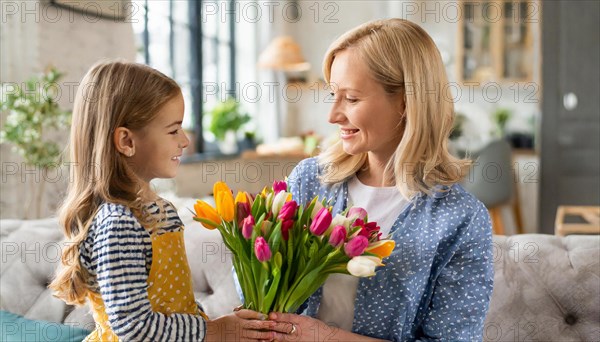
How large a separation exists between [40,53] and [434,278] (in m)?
2.92

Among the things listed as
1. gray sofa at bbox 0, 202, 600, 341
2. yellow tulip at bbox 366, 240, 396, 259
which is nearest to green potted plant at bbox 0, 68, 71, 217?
gray sofa at bbox 0, 202, 600, 341

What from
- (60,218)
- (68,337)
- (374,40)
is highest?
(374,40)

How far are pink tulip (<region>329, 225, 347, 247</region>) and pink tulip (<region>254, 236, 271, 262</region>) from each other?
0.11m

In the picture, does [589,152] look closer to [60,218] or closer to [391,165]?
[391,165]

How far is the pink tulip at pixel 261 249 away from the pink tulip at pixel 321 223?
85mm

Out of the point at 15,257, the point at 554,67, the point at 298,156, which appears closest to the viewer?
the point at 15,257

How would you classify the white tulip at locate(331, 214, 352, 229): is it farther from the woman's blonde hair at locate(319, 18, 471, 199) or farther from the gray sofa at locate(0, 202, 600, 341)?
the gray sofa at locate(0, 202, 600, 341)

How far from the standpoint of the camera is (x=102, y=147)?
4.77 ft

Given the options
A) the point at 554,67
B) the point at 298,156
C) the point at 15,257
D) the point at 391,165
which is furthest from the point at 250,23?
the point at 391,165

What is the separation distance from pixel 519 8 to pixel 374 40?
6332 mm

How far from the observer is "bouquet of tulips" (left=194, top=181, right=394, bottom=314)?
1.35m

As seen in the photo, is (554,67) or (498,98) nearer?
(554,67)

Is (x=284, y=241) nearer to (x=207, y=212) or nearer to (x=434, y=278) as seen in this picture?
(x=207, y=212)

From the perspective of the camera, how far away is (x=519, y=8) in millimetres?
7477
